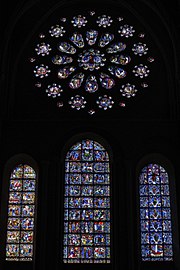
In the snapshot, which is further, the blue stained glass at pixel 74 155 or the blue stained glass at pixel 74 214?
the blue stained glass at pixel 74 155

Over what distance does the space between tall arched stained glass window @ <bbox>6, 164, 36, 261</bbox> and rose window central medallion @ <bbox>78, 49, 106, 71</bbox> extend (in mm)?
4222

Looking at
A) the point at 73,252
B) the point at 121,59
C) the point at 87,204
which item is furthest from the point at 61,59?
the point at 73,252

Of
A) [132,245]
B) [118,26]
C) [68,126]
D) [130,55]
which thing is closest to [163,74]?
[130,55]

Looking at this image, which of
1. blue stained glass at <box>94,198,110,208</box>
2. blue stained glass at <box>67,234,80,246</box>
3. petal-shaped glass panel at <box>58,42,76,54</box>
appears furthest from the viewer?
petal-shaped glass panel at <box>58,42,76,54</box>

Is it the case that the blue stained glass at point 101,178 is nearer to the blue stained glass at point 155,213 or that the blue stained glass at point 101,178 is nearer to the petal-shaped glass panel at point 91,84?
the blue stained glass at point 155,213

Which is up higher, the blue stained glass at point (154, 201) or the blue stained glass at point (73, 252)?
the blue stained glass at point (154, 201)

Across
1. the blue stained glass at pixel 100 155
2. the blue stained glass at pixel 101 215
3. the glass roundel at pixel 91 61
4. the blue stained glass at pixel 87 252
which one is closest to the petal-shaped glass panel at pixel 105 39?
the glass roundel at pixel 91 61

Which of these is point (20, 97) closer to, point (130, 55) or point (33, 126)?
point (33, 126)

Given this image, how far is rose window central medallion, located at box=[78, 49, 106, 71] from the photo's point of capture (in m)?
17.9

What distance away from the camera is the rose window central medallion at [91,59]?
1792 centimetres

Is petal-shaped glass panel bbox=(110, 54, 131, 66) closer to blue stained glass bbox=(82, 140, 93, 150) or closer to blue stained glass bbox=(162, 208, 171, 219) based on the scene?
blue stained glass bbox=(82, 140, 93, 150)

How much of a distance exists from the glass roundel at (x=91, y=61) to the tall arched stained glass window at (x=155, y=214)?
8.62ft

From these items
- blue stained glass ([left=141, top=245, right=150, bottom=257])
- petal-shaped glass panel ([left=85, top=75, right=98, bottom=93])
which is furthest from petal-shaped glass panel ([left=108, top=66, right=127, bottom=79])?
blue stained glass ([left=141, top=245, right=150, bottom=257])

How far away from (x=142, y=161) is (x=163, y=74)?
10.9 feet
